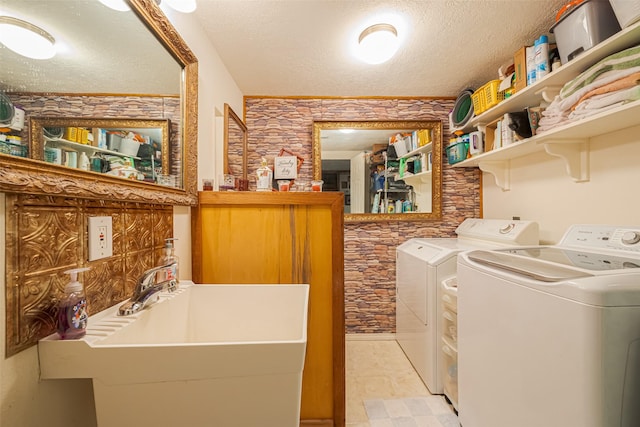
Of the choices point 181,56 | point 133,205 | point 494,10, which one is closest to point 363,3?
point 494,10

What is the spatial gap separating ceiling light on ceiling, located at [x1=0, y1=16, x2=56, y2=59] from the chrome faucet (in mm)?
651

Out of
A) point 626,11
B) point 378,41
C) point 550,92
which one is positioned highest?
point 378,41

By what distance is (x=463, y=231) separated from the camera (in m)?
2.18

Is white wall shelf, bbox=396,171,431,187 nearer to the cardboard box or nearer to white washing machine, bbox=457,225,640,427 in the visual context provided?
the cardboard box

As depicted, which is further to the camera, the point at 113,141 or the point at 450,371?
the point at 450,371

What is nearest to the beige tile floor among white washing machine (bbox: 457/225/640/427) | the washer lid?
white washing machine (bbox: 457/225/640/427)

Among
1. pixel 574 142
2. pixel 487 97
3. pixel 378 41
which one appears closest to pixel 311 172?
pixel 378 41

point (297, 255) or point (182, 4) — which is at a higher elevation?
point (182, 4)

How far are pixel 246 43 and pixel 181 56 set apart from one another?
2.04 feet

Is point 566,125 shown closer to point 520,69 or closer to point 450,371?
point 520,69

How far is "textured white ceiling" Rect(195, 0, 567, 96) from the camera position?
4.46 feet

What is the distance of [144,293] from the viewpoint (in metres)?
0.86

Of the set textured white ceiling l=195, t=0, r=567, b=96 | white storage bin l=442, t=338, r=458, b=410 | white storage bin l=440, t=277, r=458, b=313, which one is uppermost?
textured white ceiling l=195, t=0, r=567, b=96

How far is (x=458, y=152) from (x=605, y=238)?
4.23 feet
